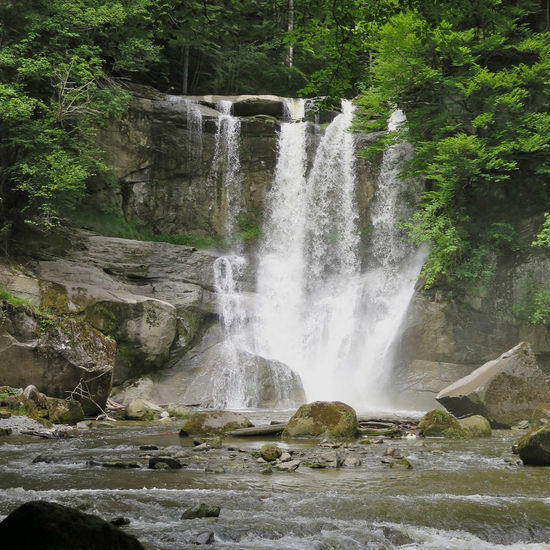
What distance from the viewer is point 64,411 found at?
11.8 m

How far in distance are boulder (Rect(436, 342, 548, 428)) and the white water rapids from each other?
5572 mm

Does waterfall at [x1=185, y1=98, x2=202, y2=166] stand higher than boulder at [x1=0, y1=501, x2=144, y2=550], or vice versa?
waterfall at [x1=185, y1=98, x2=202, y2=166]

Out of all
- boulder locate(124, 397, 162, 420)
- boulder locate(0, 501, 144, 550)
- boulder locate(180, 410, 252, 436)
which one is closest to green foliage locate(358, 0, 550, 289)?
boulder locate(180, 410, 252, 436)

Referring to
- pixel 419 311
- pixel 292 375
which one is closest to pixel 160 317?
pixel 292 375

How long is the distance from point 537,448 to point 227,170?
20.9 m

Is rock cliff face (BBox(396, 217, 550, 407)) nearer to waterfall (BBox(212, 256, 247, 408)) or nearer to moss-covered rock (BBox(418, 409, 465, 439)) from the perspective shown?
waterfall (BBox(212, 256, 247, 408))

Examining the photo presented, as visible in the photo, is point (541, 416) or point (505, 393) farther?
point (505, 393)

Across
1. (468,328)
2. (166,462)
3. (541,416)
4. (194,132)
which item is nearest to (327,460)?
(166,462)

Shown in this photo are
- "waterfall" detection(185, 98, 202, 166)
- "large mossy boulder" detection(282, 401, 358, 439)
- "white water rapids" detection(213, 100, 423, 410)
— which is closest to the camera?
"large mossy boulder" detection(282, 401, 358, 439)

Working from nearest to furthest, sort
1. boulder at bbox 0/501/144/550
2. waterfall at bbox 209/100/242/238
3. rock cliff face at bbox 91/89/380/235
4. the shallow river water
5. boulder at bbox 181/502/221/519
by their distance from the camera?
1. boulder at bbox 0/501/144/550
2. the shallow river water
3. boulder at bbox 181/502/221/519
4. rock cliff face at bbox 91/89/380/235
5. waterfall at bbox 209/100/242/238

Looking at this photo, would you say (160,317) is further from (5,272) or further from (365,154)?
(365,154)

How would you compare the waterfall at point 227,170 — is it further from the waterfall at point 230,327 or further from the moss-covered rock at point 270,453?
the moss-covered rock at point 270,453

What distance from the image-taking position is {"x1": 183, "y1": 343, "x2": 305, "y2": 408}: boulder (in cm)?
1652

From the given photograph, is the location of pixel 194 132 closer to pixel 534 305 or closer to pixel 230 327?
pixel 230 327
